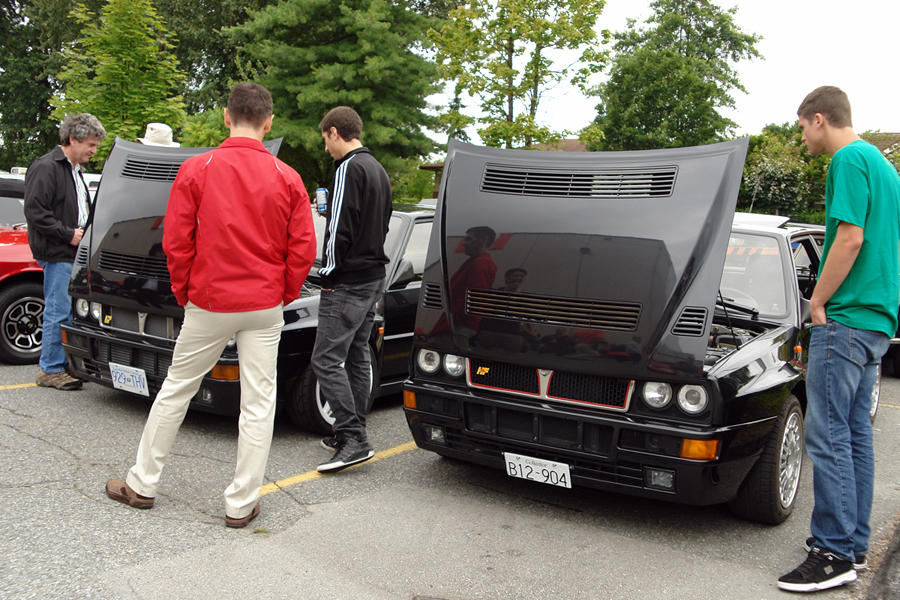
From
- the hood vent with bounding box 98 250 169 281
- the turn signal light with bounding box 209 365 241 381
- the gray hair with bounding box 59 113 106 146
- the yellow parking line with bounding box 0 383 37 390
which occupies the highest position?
the gray hair with bounding box 59 113 106 146

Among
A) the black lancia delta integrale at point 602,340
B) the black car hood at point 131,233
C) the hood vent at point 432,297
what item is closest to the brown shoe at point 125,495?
the black car hood at point 131,233

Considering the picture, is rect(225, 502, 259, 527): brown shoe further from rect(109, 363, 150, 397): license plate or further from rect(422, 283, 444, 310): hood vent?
rect(109, 363, 150, 397): license plate

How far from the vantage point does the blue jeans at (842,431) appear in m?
3.07

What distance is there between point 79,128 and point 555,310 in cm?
420

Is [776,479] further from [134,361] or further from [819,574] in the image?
[134,361]

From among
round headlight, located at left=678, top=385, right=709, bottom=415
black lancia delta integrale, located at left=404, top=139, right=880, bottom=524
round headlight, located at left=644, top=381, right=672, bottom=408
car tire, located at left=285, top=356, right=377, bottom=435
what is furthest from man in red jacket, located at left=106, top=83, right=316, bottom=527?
round headlight, located at left=678, top=385, right=709, bottom=415

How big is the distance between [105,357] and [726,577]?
4.03m

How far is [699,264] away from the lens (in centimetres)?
333

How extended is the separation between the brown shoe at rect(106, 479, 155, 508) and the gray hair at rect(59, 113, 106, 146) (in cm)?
317

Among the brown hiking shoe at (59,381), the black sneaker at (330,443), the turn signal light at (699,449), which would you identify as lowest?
the brown hiking shoe at (59,381)

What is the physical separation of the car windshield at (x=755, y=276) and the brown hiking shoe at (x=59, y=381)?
4807 millimetres

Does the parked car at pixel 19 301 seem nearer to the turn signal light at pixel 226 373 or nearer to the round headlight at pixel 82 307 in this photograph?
the round headlight at pixel 82 307

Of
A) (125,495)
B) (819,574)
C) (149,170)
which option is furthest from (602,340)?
(149,170)

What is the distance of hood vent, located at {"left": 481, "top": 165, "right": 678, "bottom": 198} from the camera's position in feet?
11.6
